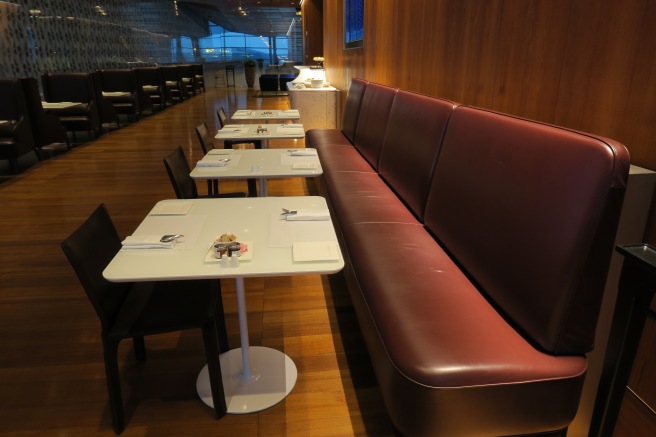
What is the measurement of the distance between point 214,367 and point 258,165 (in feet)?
4.74

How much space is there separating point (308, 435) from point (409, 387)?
2.14 ft

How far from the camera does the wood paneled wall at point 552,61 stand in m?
1.48

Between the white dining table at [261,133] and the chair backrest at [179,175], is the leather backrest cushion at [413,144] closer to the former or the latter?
the white dining table at [261,133]

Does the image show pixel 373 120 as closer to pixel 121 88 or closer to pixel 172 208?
pixel 172 208

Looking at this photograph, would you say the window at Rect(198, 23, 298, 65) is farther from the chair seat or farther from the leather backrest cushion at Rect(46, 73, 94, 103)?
the chair seat

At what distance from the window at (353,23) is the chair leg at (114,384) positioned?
5001 mm

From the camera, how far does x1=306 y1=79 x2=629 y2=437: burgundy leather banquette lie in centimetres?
134

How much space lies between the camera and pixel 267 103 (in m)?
12.8

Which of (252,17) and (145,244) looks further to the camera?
(252,17)

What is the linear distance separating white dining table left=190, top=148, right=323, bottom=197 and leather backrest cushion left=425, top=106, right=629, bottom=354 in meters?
1.10

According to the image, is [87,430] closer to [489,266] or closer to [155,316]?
[155,316]

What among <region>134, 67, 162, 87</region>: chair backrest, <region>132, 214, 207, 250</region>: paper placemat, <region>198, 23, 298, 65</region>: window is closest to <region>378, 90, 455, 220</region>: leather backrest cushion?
<region>132, 214, 207, 250</region>: paper placemat

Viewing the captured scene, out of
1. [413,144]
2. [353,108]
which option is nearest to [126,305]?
[413,144]

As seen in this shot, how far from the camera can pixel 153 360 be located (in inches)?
88.8
